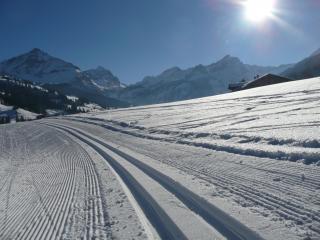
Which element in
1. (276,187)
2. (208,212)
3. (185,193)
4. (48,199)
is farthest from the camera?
(48,199)

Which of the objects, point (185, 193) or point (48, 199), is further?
point (48, 199)

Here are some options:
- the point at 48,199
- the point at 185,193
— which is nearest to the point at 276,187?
the point at 185,193

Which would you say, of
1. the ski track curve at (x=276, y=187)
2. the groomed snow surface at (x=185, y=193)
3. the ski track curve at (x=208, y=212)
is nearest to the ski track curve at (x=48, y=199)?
the groomed snow surface at (x=185, y=193)

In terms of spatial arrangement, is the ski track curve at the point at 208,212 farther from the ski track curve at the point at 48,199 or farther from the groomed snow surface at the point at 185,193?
the ski track curve at the point at 48,199

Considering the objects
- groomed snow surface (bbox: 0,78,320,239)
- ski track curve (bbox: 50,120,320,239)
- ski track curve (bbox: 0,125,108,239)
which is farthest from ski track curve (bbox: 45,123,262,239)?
ski track curve (bbox: 0,125,108,239)

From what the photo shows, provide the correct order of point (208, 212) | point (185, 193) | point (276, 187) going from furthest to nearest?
point (185, 193)
point (276, 187)
point (208, 212)

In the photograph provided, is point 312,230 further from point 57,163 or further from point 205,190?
point 57,163

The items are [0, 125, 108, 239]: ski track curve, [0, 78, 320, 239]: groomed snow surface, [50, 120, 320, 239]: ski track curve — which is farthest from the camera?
[0, 125, 108, 239]: ski track curve

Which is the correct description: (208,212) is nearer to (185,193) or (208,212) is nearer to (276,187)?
(185,193)

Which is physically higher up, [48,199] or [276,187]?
[276,187]

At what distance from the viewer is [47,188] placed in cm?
909

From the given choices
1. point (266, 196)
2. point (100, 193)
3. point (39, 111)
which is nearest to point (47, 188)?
point (100, 193)

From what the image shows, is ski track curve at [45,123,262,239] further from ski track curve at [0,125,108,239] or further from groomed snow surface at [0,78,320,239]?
ski track curve at [0,125,108,239]

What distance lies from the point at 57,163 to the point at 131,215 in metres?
7.54
